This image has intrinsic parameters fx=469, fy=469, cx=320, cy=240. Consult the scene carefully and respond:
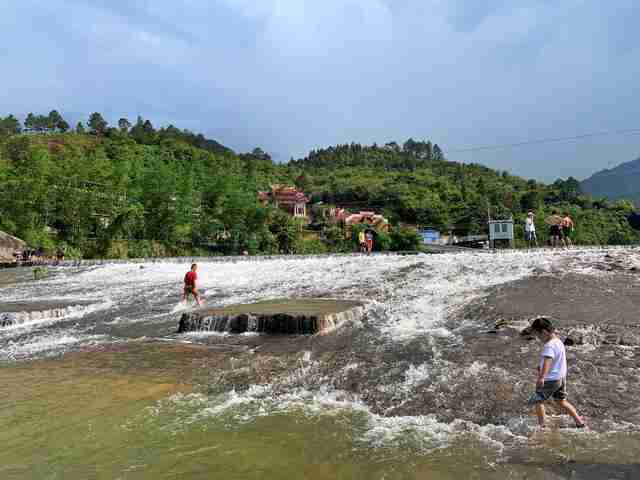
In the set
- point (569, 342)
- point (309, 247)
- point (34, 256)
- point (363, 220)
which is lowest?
point (569, 342)

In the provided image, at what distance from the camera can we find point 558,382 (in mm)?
5766

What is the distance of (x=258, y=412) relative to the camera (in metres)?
6.88

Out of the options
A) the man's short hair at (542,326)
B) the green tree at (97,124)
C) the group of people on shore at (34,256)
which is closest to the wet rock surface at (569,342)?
the man's short hair at (542,326)

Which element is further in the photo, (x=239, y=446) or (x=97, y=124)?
(x=97, y=124)

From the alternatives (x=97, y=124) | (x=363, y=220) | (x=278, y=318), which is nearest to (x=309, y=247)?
(x=363, y=220)

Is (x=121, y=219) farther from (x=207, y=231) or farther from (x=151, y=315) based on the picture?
(x=151, y=315)

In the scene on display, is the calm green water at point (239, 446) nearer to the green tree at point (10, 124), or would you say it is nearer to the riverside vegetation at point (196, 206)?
the riverside vegetation at point (196, 206)

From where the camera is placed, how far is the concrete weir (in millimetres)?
11578

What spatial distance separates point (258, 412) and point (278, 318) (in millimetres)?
5066

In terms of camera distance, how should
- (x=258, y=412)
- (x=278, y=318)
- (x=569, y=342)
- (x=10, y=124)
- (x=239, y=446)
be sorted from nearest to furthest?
(x=239, y=446)
(x=258, y=412)
(x=569, y=342)
(x=278, y=318)
(x=10, y=124)

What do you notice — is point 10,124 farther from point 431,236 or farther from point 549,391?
point 549,391

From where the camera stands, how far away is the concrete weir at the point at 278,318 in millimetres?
11578

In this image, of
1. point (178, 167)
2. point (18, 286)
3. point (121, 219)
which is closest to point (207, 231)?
point (121, 219)

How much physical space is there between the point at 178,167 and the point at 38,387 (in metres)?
62.6
